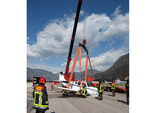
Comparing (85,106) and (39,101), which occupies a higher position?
(39,101)

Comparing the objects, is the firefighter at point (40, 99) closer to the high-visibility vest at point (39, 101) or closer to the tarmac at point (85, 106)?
the high-visibility vest at point (39, 101)

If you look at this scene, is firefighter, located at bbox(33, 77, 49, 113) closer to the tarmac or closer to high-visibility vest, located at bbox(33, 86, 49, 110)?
high-visibility vest, located at bbox(33, 86, 49, 110)

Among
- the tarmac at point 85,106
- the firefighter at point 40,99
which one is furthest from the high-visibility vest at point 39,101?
the tarmac at point 85,106

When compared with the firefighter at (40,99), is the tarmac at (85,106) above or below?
below

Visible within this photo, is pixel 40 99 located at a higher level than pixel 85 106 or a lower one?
higher

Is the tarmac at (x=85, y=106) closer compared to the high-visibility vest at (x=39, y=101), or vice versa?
the high-visibility vest at (x=39, y=101)

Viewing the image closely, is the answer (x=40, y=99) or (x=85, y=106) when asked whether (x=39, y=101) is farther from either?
(x=85, y=106)

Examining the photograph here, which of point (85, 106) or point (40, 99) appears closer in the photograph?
point (40, 99)

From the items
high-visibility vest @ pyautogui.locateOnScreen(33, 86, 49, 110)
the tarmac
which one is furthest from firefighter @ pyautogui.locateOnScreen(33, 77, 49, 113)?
the tarmac

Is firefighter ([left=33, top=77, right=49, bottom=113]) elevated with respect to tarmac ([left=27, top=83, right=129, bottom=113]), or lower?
elevated

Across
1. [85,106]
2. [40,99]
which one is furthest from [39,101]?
[85,106]

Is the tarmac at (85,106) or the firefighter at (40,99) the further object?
the tarmac at (85,106)
